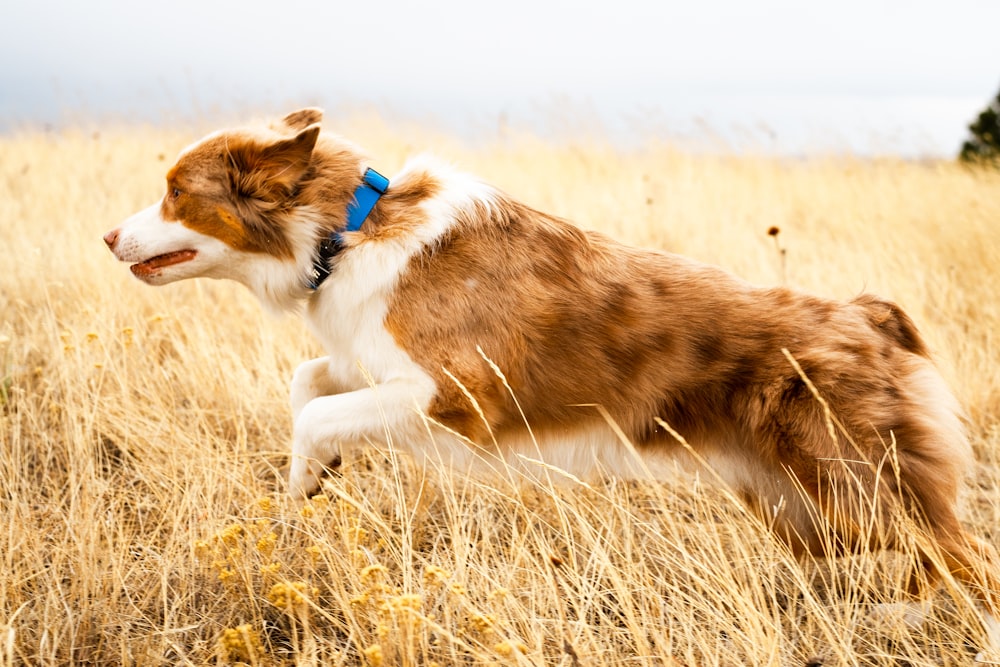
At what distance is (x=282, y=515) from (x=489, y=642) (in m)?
1.13

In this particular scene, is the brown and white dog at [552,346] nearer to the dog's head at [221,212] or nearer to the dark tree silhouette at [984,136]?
the dog's head at [221,212]

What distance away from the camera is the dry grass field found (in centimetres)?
267

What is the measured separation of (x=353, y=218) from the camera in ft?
10.6

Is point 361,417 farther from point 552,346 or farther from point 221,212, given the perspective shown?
point 221,212

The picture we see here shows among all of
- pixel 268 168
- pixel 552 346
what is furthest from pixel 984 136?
pixel 268 168

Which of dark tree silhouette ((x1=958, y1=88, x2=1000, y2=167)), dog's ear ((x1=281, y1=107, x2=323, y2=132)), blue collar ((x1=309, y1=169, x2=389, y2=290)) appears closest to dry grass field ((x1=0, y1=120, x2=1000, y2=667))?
blue collar ((x1=309, y1=169, x2=389, y2=290))

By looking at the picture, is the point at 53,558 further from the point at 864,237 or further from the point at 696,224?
the point at 864,237

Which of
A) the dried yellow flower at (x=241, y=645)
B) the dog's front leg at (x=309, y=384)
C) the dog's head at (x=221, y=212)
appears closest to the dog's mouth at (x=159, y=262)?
the dog's head at (x=221, y=212)

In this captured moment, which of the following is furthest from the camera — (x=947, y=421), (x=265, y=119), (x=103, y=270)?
(x=103, y=270)

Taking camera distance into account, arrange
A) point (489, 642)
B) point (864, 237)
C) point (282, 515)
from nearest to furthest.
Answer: point (489, 642)
point (282, 515)
point (864, 237)

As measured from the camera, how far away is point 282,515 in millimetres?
3357

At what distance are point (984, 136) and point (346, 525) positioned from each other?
11292mm

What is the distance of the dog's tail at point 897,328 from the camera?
3.19 metres

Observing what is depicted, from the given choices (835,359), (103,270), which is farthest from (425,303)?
(103,270)
